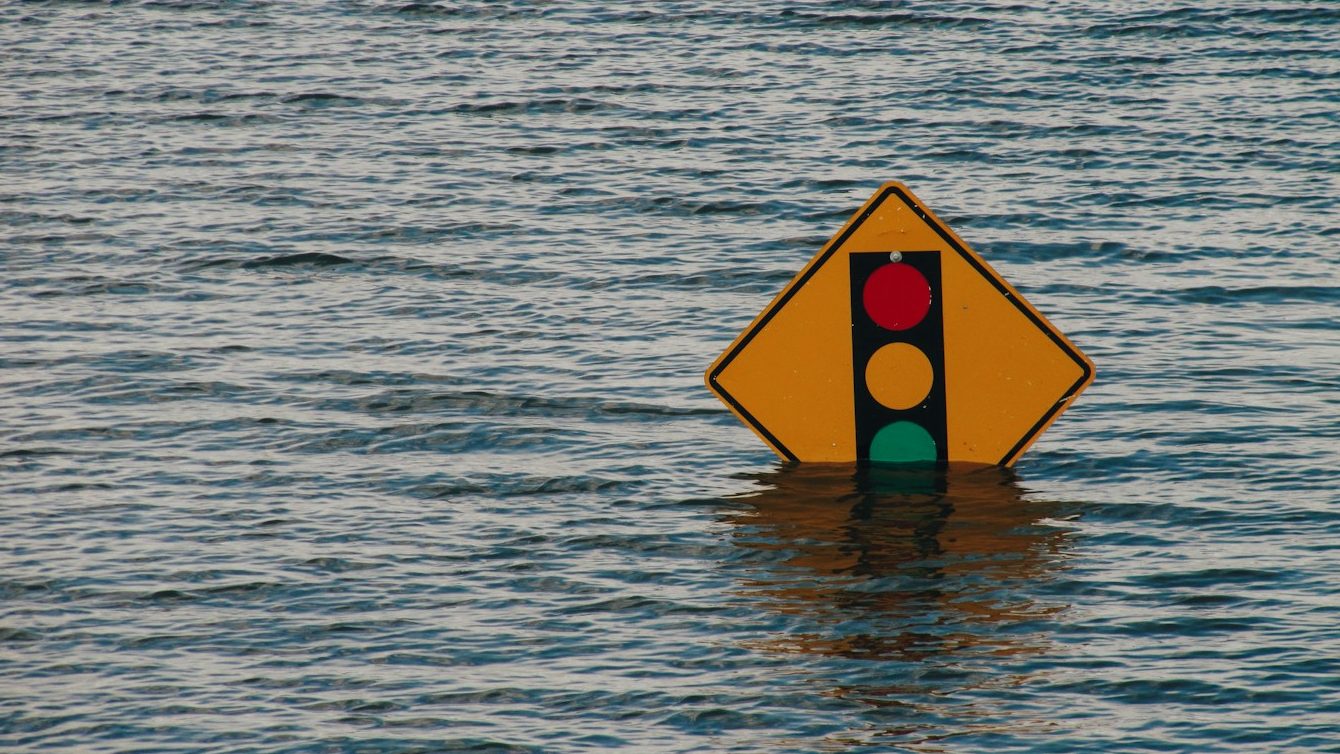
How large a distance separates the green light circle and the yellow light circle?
0.19 meters

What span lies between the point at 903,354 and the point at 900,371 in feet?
0.27

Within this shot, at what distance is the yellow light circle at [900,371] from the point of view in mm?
9055

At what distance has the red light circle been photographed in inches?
355

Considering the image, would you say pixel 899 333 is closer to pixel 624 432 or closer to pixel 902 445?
pixel 902 445

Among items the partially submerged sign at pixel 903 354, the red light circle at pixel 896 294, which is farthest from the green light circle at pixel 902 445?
the red light circle at pixel 896 294

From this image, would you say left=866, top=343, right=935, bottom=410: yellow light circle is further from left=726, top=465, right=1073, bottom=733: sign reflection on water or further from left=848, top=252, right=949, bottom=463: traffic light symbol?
left=726, top=465, right=1073, bottom=733: sign reflection on water

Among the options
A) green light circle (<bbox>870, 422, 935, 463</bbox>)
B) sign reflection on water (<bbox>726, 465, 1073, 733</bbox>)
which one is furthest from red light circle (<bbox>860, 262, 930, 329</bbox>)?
sign reflection on water (<bbox>726, 465, 1073, 733</bbox>)

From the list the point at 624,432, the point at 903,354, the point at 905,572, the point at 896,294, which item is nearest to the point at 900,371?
the point at 903,354

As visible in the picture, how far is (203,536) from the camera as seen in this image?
28.4ft

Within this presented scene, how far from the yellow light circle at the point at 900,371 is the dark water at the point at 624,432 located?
1.53ft

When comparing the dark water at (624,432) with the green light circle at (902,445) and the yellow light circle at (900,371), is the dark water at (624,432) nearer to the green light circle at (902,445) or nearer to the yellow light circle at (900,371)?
the green light circle at (902,445)

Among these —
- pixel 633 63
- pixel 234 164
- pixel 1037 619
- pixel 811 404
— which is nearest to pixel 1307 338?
pixel 811 404

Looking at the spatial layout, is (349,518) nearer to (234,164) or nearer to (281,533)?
(281,533)

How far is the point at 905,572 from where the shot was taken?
809cm
